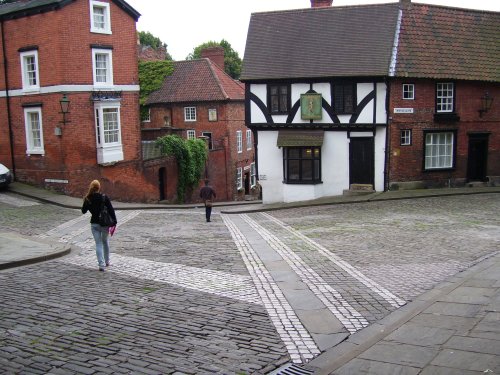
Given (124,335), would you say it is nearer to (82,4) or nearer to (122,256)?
(122,256)

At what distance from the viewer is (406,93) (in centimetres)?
2395

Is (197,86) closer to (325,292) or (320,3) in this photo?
(320,3)

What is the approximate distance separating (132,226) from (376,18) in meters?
16.1

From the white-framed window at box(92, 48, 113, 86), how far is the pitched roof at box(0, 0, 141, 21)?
2.45 meters

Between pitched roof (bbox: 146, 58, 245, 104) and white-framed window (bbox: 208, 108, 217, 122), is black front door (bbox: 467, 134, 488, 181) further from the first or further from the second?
white-framed window (bbox: 208, 108, 217, 122)

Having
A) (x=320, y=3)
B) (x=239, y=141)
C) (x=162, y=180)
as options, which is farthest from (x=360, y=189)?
(x=239, y=141)

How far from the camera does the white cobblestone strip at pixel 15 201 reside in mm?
20664

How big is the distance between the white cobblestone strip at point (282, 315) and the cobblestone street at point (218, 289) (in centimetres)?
3

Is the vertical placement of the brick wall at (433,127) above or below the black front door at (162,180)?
above

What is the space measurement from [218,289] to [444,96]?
18.8m

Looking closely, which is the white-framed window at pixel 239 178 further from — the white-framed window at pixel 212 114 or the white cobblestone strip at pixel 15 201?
the white cobblestone strip at pixel 15 201

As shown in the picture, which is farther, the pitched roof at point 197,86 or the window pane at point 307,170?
the pitched roof at point 197,86

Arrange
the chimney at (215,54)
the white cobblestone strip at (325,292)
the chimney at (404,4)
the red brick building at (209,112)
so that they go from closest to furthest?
the white cobblestone strip at (325,292), the chimney at (404,4), the red brick building at (209,112), the chimney at (215,54)

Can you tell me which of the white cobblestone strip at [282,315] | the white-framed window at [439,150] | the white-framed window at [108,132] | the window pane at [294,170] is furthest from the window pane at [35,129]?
the white-framed window at [439,150]
